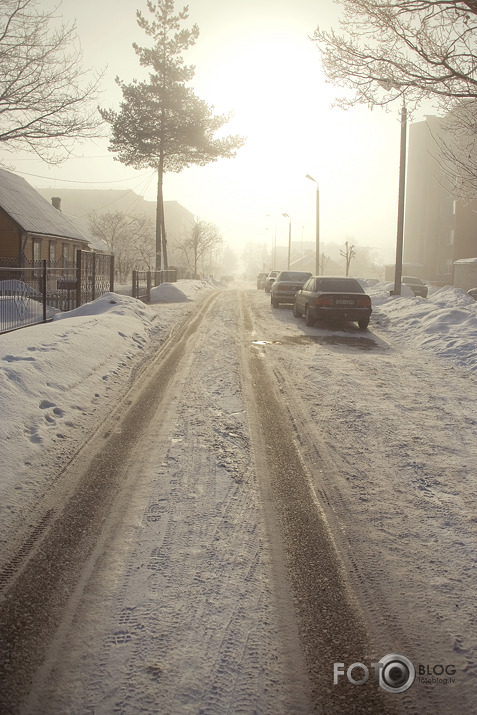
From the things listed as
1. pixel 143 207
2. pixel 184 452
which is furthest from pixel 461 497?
pixel 143 207

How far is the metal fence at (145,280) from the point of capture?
71.6 feet

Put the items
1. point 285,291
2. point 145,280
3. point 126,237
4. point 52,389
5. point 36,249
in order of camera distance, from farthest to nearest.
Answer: point 126,237 < point 36,249 < point 145,280 < point 285,291 < point 52,389

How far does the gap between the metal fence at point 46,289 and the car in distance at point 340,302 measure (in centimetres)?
700

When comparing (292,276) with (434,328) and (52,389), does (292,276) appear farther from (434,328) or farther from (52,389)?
(52,389)

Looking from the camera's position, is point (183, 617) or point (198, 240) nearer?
point (183, 617)

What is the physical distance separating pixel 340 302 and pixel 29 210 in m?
23.9

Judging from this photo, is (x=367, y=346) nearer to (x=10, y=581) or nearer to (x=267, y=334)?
(x=267, y=334)

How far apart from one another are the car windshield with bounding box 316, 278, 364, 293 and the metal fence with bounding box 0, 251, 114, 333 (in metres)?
7.18

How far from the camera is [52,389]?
6836mm

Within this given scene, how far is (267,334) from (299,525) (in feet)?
33.3

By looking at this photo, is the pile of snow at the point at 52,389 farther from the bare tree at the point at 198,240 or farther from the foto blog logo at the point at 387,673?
the bare tree at the point at 198,240

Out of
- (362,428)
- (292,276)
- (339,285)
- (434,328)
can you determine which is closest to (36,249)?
(292,276)

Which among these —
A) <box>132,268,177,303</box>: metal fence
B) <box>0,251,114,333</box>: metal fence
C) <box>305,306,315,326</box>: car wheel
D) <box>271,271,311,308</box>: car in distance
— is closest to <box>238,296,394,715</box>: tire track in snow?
<box>0,251,114,333</box>: metal fence

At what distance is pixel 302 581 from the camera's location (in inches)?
118
